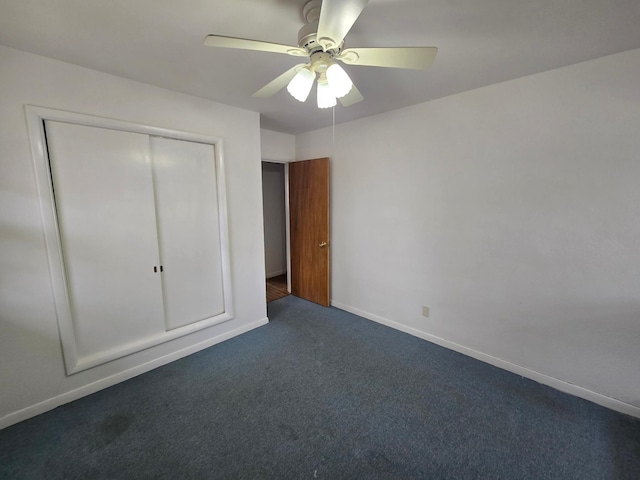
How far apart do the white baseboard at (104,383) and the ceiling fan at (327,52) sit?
2426 mm

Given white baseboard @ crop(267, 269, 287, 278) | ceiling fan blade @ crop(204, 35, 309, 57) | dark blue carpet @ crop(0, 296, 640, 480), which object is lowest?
dark blue carpet @ crop(0, 296, 640, 480)

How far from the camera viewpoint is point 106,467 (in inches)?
57.6

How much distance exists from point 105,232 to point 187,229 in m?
0.60

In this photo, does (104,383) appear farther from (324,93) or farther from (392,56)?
(392,56)

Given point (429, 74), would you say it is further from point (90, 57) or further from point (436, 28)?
point (90, 57)

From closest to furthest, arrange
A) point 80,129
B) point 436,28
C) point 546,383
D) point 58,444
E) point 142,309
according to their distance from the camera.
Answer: point 436,28
point 58,444
point 80,129
point 546,383
point 142,309

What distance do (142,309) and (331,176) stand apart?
8.09ft

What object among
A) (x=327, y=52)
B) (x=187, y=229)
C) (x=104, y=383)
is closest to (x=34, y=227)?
(x=187, y=229)

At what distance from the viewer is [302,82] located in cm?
132

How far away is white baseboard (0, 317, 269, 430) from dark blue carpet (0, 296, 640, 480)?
0.05 metres

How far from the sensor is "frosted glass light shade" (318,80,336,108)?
4.51 feet

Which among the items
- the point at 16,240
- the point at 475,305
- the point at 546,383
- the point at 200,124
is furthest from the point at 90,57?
the point at 546,383

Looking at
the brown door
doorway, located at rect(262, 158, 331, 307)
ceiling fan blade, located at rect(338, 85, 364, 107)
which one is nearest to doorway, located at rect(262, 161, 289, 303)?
doorway, located at rect(262, 158, 331, 307)

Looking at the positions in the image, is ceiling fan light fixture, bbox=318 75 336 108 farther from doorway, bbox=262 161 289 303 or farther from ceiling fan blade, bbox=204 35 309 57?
doorway, bbox=262 161 289 303
